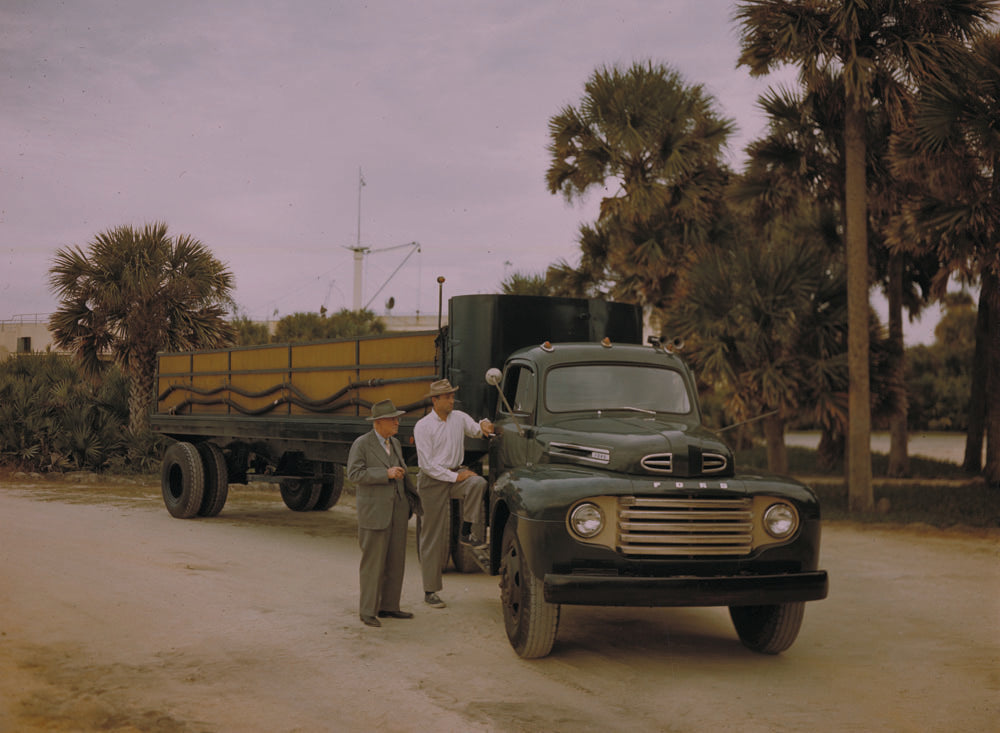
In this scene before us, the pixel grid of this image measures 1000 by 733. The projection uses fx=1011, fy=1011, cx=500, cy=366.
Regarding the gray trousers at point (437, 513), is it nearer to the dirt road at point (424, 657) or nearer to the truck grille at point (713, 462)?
the dirt road at point (424, 657)

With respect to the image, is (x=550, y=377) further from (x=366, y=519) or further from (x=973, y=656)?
(x=973, y=656)

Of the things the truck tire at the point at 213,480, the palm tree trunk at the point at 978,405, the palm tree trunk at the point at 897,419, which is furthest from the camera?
the palm tree trunk at the point at 978,405

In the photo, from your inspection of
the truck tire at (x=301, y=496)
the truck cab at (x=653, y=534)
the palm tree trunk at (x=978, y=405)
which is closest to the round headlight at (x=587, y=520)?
the truck cab at (x=653, y=534)

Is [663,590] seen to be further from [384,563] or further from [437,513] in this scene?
[437,513]

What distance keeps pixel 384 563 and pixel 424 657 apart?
1.41 m

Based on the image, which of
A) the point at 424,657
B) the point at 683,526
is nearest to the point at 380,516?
the point at 424,657

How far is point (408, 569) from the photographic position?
36.5 feet

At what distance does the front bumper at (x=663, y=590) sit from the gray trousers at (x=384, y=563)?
2.14 m

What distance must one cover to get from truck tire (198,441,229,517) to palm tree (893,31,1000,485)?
12.5 metres

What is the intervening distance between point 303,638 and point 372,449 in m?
1.66

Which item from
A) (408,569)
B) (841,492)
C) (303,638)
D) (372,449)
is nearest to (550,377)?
(372,449)

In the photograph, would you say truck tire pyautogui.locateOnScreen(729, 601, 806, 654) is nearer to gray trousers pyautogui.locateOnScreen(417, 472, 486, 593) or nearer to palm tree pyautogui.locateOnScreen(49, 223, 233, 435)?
gray trousers pyautogui.locateOnScreen(417, 472, 486, 593)

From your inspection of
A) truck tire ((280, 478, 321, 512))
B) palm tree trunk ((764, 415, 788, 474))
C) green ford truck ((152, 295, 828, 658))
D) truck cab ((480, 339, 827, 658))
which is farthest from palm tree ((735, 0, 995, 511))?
truck cab ((480, 339, 827, 658))

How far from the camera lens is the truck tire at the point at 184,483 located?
14836mm
